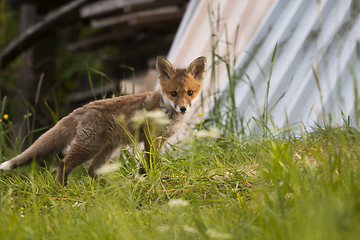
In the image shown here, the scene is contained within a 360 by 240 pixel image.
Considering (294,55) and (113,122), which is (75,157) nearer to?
(113,122)

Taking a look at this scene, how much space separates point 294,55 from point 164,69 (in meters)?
1.80

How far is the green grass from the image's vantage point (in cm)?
211

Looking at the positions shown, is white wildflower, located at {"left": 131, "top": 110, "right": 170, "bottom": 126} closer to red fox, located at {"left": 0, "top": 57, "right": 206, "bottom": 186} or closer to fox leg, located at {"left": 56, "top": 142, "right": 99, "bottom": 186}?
red fox, located at {"left": 0, "top": 57, "right": 206, "bottom": 186}

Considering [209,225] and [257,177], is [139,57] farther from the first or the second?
[209,225]

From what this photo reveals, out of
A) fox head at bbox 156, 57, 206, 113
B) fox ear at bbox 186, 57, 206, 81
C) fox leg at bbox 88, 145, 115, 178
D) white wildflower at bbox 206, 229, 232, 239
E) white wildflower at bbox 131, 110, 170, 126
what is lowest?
fox leg at bbox 88, 145, 115, 178

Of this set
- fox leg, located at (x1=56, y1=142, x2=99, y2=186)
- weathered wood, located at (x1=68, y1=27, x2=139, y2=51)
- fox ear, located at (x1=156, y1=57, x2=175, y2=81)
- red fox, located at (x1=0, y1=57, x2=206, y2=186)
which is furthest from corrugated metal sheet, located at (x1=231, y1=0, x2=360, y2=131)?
weathered wood, located at (x1=68, y1=27, x2=139, y2=51)

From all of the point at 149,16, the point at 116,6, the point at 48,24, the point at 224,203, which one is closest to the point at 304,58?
the point at 224,203

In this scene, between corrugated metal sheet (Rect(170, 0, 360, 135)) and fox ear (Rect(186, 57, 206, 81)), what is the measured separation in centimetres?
53

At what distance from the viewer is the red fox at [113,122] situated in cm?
383

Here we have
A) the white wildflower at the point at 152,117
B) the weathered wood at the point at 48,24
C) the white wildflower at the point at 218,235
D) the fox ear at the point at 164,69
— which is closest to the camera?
the white wildflower at the point at 218,235

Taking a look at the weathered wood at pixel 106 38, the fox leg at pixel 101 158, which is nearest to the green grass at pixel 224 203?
the fox leg at pixel 101 158

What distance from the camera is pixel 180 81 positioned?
3.89 metres

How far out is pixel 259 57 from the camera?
514 centimetres

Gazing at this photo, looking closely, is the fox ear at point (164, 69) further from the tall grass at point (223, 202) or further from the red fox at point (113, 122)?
the tall grass at point (223, 202)
